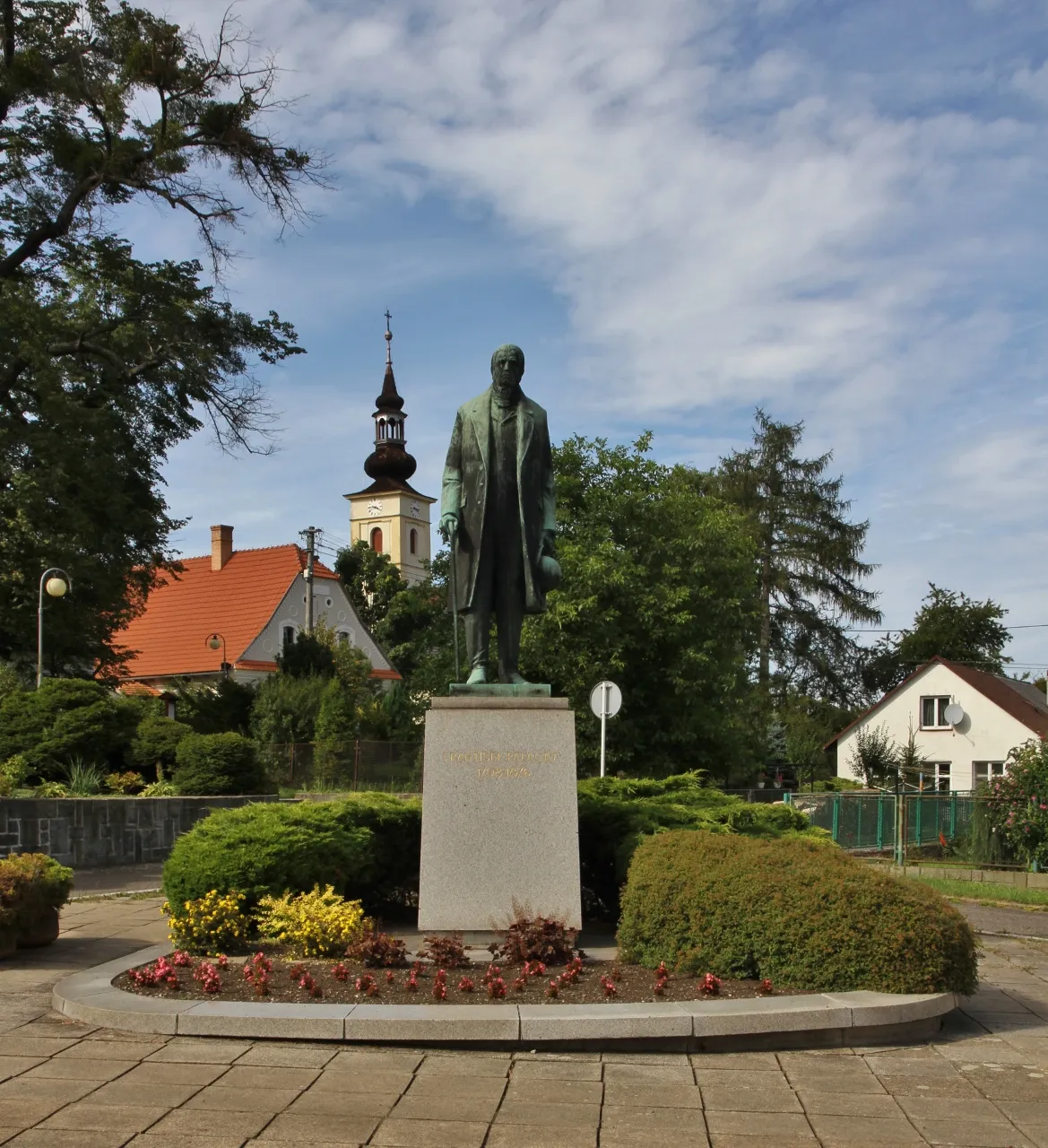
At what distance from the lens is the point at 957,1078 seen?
19.1 ft

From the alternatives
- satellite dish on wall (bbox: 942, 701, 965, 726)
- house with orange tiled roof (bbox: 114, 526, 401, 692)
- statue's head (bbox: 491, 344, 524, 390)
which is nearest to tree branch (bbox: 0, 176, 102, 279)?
statue's head (bbox: 491, 344, 524, 390)

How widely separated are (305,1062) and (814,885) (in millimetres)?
2892

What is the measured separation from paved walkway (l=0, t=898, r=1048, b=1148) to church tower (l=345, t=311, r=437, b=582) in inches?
3069

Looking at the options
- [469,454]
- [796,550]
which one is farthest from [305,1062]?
[796,550]

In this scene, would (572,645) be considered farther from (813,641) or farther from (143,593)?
(813,641)

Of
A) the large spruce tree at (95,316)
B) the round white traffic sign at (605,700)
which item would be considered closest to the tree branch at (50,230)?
the large spruce tree at (95,316)

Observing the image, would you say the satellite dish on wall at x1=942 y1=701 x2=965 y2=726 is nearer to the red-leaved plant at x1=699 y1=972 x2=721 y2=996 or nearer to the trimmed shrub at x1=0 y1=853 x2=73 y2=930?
the trimmed shrub at x1=0 y1=853 x2=73 y2=930

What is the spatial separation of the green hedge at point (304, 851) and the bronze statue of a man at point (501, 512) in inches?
57.1

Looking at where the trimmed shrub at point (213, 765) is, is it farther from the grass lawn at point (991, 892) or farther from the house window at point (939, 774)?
the house window at point (939, 774)

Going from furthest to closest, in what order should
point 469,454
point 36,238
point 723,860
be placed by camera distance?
point 36,238 < point 469,454 < point 723,860

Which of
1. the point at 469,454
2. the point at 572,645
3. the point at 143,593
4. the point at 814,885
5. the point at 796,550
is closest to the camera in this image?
the point at 814,885

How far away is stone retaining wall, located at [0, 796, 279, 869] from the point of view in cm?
1467

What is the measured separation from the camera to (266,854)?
8.46m

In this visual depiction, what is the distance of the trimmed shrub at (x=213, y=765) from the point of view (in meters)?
18.1
